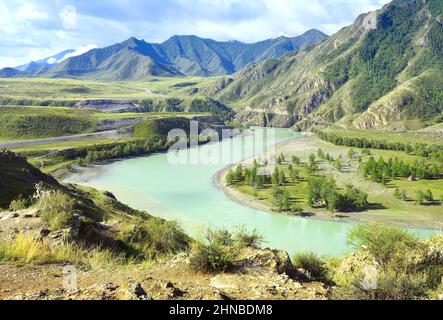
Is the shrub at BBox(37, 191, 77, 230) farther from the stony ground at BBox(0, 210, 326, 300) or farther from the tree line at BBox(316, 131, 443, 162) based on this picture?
the tree line at BBox(316, 131, 443, 162)

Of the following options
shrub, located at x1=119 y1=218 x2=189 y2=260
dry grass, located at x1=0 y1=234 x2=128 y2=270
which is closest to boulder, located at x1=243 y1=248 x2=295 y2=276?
dry grass, located at x1=0 y1=234 x2=128 y2=270

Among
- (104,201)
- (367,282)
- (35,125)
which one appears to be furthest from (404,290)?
(35,125)

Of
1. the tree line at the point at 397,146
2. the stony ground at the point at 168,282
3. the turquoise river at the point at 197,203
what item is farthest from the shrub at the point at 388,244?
the tree line at the point at 397,146

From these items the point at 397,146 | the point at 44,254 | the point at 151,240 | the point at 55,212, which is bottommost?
the point at 151,240

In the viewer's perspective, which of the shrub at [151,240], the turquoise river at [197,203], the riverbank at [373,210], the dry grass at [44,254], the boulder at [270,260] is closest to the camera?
the dry grass at [44,254]

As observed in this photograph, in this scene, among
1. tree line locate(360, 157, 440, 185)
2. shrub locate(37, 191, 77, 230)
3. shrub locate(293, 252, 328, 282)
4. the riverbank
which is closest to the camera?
shrub locate(293, 252, 328, 282)

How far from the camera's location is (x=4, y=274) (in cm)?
1081

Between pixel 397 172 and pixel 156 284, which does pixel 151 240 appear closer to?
pixel 156 284

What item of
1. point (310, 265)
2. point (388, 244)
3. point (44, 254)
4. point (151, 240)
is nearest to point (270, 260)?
point (310, 265)

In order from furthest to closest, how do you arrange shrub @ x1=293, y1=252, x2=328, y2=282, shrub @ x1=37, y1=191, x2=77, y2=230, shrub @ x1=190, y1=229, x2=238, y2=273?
shrub @ x1=37, y1=191, x2=77, y2=230
shrub @ x1=293, y1=252, x2=328, y2=282
shrub @ x1=190, y1=229, x2=238, y2=273

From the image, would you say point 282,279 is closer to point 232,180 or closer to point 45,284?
point 45,284

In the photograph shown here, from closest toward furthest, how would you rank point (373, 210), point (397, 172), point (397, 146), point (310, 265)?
point (310, 265) → point (373, 210) → point (397, 172) → point (397, 146)

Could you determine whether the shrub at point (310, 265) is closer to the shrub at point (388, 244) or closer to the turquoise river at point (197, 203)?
the shrub at point (388, 244)

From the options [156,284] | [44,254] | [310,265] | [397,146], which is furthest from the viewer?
[397,146]
